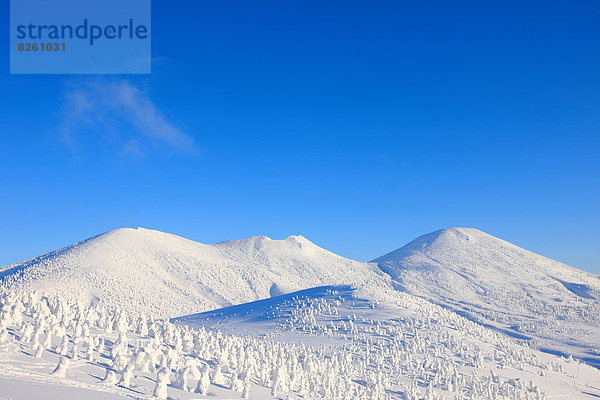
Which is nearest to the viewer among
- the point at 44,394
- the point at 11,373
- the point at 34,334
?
the point at 44,394

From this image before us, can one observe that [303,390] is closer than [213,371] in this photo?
No

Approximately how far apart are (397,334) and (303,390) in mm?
134115

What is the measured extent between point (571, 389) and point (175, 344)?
16075 cm

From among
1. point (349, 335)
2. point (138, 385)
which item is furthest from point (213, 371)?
point (349, 335)

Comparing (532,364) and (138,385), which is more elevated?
(138,385)

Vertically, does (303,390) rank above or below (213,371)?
below

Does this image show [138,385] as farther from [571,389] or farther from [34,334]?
[571,389]

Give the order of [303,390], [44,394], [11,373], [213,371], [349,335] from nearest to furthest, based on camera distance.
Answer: [44,394], [11,373], [213,371], [303,390], [349,335]

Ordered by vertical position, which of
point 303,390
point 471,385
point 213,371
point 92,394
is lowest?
point 471,385

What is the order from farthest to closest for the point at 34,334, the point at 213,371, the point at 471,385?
the point at 471,385 < the point at 213,371 < the point at 34,334

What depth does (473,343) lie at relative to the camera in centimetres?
18862

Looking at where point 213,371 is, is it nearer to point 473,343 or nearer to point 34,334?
point 34,334

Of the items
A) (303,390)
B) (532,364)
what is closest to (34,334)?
(303,390)

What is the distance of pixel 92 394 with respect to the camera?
3216cm
